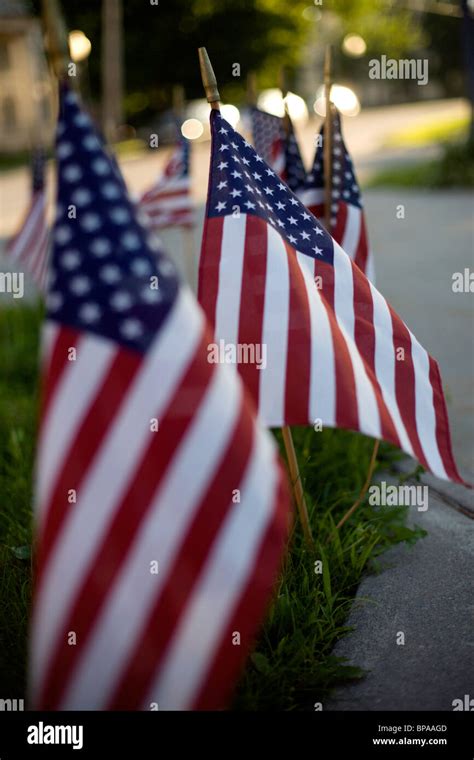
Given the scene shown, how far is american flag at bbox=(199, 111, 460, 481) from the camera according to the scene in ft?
9.46

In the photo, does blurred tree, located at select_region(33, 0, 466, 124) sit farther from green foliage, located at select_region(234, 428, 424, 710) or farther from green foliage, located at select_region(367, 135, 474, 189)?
green foliage, located at select_region(234, 428, 424, 710)

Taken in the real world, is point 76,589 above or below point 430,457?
below

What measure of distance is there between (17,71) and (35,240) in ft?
115

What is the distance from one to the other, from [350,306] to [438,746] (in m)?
1.54

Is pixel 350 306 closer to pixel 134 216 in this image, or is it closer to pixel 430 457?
pixel 430 457

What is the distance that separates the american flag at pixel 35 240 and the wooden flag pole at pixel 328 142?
3.57 metres

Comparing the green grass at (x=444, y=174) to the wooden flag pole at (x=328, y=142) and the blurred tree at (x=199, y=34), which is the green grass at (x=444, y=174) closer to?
the wooden flag pole at (x=328, y=142)

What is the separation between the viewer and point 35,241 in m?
7.69

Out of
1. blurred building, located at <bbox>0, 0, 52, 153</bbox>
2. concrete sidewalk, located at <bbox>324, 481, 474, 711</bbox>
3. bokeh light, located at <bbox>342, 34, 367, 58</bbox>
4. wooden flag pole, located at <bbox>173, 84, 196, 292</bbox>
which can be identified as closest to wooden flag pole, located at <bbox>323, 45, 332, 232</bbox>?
concrete sidewalk, located at <bbox>324, 481, 474, 711</bbox>

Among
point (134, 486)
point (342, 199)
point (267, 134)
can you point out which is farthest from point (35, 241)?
point (134, 486)

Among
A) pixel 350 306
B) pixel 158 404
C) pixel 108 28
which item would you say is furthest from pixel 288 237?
pixel 108 28

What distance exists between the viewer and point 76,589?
2.20 metres

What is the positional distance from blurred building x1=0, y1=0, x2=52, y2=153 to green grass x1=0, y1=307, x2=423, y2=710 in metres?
36.2

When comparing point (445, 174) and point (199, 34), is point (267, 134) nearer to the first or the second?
point (445, 174)
